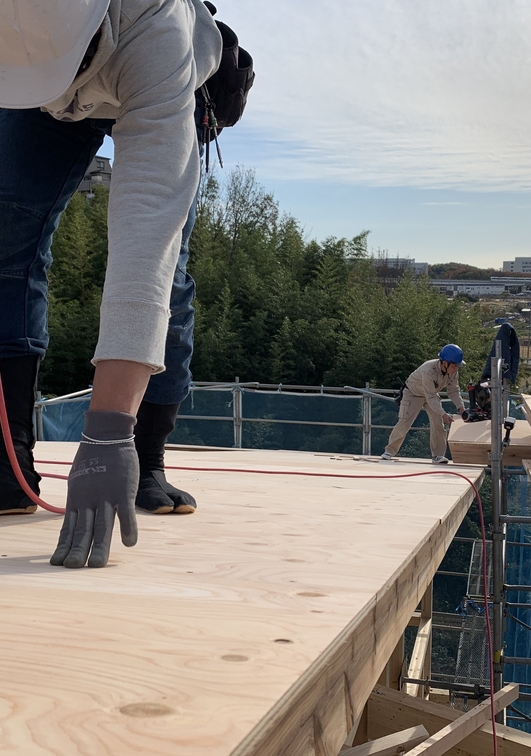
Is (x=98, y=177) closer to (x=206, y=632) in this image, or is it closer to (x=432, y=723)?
(x=432, y=723)

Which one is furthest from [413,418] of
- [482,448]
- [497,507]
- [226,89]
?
[226,89]

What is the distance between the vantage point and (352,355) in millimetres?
23531

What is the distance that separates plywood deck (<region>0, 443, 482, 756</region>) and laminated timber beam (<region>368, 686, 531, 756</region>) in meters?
1.74

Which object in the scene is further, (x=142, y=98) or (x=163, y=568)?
(x=142, y=98)

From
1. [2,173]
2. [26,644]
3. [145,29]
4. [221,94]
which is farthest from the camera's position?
[221,94]

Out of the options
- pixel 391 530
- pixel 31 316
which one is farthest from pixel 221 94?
A: pixel 391 530

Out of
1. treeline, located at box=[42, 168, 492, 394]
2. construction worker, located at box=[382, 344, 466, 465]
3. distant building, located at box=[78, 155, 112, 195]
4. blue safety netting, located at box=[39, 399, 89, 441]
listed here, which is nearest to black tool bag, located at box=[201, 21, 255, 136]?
construction worker, located at box=[382, 344, 466, 465]

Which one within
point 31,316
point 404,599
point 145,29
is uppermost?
point 145,29

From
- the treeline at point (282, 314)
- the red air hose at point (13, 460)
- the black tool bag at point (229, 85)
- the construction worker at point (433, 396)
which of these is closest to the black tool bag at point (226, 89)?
the black tool bag at point (229, 85)

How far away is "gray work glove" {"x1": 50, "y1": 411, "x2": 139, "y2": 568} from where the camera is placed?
3.58 feet

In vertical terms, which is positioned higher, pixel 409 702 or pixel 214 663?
pixel 214 663

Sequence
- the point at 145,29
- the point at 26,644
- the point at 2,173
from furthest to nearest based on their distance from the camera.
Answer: the point at 2,173 < the point at 145,29 < the point at 26,644

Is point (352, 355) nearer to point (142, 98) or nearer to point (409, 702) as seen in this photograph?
point (409, 702)

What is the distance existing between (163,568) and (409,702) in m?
2.46
